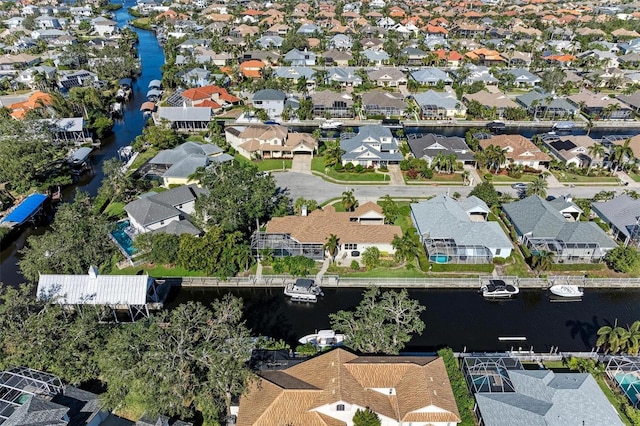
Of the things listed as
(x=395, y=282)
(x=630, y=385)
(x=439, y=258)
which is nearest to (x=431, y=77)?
(x=439, y=258)

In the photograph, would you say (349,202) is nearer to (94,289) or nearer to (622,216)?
(94,289)

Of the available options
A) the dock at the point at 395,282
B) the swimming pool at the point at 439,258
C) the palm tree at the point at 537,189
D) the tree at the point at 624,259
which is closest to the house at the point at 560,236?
the tree at the point at 624,259

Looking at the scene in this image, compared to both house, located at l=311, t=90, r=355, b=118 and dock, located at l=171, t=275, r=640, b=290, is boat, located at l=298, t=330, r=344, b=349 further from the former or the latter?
house, located at l=311, t=90, r=355, b=118

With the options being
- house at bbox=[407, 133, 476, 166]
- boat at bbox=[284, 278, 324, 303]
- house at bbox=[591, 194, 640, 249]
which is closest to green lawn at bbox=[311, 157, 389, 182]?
house at bbox=[407, 133, 476, 166]

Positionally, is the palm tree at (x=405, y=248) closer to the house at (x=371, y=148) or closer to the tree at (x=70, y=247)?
the house at (x=371, y=148)

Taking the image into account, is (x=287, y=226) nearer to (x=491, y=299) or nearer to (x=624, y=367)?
(x=491, y=299)

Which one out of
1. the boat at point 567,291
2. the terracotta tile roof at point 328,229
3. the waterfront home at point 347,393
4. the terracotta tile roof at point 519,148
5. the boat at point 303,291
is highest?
the terracotta tile roof at point 519,148

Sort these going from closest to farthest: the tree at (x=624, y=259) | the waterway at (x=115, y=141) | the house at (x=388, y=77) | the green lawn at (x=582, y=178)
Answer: the tree at (x=624, y=259)
the waterway at (x=115, y=141)
the green lawn at (x=582, y=178)
the house at (x=388, y=77)
